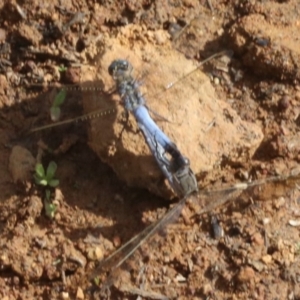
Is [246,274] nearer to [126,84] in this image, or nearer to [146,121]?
[146,121]

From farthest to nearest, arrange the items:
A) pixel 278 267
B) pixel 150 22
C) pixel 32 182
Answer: pixel 150 22, pixel 32 182, pixel 278 267

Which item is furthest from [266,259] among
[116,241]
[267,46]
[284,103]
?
[267,46]

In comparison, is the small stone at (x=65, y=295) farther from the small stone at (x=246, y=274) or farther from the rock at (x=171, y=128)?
the small stone at (x=246, y=274)

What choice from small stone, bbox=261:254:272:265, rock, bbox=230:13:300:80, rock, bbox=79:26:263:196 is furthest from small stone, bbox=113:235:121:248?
rock, bbox=230:13:300:80

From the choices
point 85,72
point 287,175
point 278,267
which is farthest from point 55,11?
point 278,267

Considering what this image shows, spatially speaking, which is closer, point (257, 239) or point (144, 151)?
point (257, 239)

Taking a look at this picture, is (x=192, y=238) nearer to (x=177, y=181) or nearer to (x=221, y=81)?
(x=177, y=181)

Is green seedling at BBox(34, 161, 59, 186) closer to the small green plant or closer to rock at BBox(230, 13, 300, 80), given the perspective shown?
the small green plant
